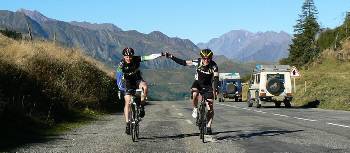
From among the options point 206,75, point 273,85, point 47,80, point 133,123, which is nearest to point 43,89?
point 47,80

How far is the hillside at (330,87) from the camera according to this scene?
3191cm

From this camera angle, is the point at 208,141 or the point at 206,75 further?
the point at 206,75

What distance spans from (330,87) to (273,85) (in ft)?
29.9

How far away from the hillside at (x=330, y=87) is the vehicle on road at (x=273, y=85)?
97.2 inches

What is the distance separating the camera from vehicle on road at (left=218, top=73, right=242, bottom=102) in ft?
163

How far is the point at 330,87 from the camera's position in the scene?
3869 centimetres

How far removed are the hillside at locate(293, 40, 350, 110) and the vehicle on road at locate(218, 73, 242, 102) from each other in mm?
5393

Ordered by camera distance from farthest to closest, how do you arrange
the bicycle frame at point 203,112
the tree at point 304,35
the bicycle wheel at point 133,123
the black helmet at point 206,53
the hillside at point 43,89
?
the tree at point 304,35
the hillside at point 43,89
the black helmet at point 206,53
the bicycle frame at point 203,112
the bicycle wheel at point 133,123

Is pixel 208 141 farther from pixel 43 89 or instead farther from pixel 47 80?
pixel 47 80

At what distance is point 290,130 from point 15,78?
8176 millimetres

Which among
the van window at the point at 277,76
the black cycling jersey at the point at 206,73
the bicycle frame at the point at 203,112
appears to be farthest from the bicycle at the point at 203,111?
the van window at the point at 277,76

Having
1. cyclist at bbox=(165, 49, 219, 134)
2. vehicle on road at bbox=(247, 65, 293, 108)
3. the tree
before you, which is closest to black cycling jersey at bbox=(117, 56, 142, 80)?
cyclist at bbox=(165, 49, 219, 134)

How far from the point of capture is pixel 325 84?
4216 centimetres

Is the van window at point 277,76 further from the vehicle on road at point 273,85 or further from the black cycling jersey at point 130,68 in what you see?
the black cycling jersey at point 130,68
